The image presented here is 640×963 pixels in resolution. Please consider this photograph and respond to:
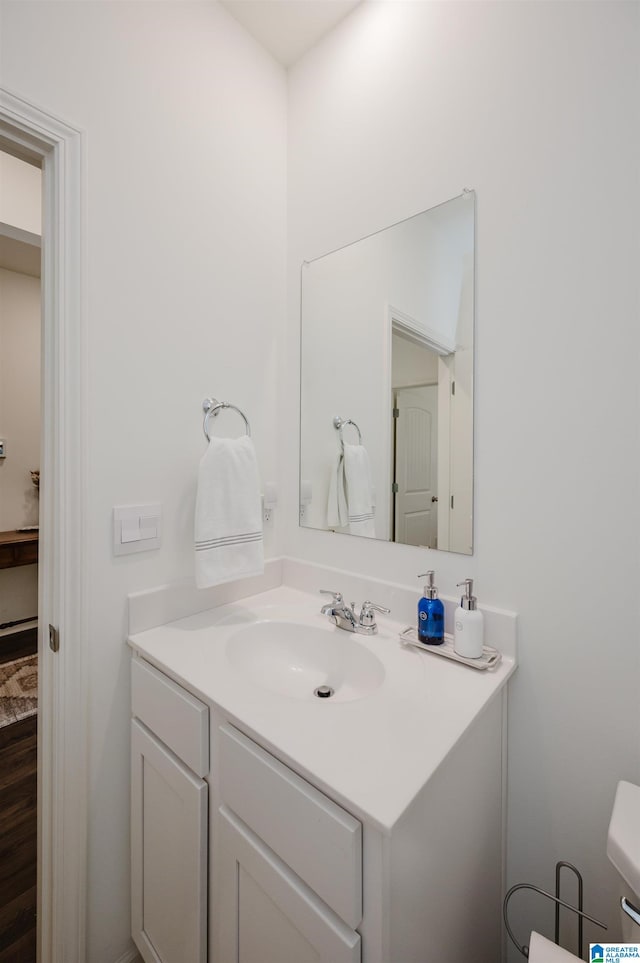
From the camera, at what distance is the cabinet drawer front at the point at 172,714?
831 mm

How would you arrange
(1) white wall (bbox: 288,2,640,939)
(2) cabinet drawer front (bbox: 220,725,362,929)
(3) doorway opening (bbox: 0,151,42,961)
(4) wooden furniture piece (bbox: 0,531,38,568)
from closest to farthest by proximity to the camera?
(2) cabinet drawer front (bbox: 220,725,362,929), (1) white wall (bbox: 288,2,640,939), (3) doorway opening (bbox: 0,151,42,961), (4) wooden furniture piece (bbox: 0,531,38,568)

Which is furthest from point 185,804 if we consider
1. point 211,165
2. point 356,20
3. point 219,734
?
point 356,20

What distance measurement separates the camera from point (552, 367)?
896mm

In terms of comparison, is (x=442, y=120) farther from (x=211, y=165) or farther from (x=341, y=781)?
(x=341, y=781)

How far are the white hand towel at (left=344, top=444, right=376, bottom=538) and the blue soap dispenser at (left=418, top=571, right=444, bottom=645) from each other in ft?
0.92

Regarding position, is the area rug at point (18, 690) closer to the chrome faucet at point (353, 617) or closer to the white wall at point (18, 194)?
the chrome faucet at point (353, 617)

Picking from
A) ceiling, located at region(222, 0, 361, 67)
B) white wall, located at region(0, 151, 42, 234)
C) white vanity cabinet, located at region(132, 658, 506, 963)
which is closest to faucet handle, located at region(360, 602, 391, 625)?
white vanity cabinet, located at region(132, 658, 506, 963)

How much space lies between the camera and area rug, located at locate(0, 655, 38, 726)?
2.09m

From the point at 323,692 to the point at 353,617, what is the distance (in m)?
0.20

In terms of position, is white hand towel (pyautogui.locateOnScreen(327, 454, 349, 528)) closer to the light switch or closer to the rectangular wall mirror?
the rectangular wall mirror

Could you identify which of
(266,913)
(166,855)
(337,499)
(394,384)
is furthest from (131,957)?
(394,384)

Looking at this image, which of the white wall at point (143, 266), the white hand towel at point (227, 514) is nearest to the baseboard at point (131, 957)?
the white wall at point (143, 266)

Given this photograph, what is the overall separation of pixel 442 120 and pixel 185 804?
5.80ft

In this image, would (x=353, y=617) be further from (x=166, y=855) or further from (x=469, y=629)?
(x=166, y=855)
